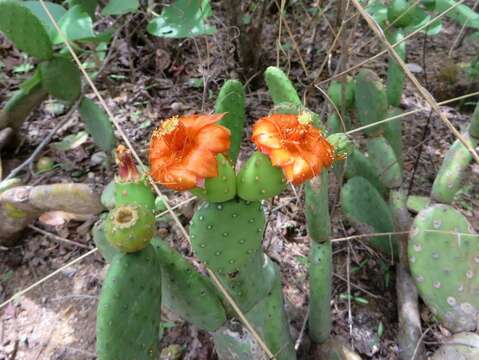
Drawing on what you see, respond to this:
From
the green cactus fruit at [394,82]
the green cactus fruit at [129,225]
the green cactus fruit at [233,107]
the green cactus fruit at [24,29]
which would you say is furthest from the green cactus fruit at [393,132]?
the green cactus fruit at [24,29]

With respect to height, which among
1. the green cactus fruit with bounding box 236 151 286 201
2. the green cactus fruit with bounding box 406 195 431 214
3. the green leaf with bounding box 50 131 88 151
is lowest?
the green cactus fruit with bounding box 406 195 431 214

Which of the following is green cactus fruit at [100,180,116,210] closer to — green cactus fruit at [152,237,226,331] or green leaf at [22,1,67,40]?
green cactus fruit at [152,237,226,331]

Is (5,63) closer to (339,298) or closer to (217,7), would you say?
(217,7)

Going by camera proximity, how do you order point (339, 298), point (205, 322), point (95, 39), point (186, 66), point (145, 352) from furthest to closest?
point (186, 66)
point (339, 298)
point (95, 39)
point (205, 322)
point (145, 352)

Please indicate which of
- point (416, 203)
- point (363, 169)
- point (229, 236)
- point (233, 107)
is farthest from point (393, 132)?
point (229, 236)

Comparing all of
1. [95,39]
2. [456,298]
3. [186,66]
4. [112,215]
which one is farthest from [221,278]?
[186,66]

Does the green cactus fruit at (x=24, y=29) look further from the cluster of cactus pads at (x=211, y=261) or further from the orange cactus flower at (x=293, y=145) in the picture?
the orange cactus flower at (x=293, y=145)

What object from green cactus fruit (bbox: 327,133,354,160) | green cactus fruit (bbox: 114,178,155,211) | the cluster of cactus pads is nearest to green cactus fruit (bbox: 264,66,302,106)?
the cluster of cactus pads
